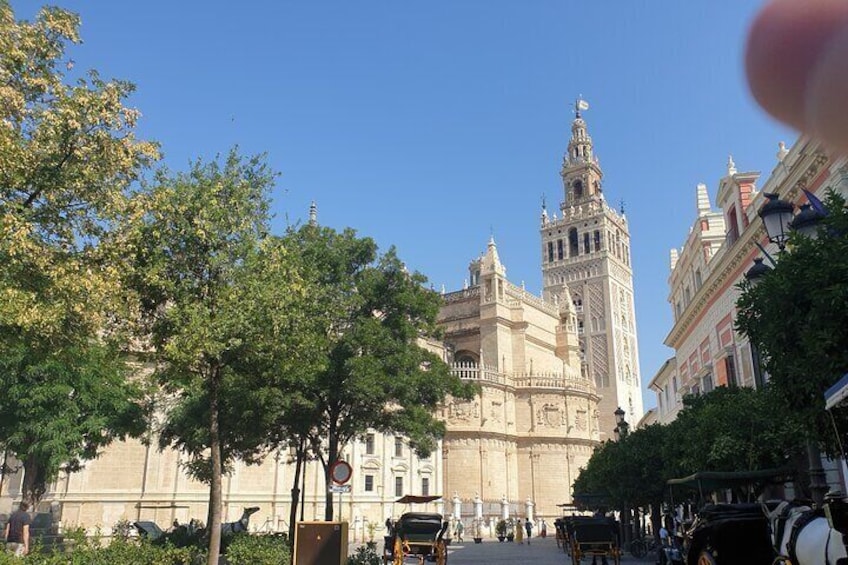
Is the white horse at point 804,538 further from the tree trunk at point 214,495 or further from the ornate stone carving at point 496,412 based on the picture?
the ornate stone carving at point 496,412

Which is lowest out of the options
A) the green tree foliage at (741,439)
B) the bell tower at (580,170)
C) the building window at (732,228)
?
the green tree foliage at (741,439)

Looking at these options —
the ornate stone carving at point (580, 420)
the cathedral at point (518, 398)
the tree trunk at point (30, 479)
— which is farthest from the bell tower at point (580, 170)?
the tree trunk at point (30, 479)

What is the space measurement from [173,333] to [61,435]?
14.0 m

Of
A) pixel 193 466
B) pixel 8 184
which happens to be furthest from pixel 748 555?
pixel 193 466

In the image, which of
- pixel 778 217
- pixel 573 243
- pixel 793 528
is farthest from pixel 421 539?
pixel 573 243

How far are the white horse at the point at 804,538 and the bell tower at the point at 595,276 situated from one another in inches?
3022

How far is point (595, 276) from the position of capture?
90062 mm

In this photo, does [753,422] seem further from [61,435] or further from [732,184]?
[61,435]

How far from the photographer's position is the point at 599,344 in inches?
3418

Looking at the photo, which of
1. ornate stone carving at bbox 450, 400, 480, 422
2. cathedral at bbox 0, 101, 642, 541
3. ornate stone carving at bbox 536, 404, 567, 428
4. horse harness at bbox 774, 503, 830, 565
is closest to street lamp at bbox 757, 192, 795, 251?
horse harness at bbox 774, 503, 830, 565

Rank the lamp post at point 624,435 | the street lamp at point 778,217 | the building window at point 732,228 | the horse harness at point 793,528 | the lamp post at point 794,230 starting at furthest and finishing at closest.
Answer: the lamp post at point 624,435, the building window at point 732,228, the street lamp at point 778,217, the lamp post at point 794,230, the horse harness at point 793,528

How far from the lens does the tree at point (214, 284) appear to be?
12555mm

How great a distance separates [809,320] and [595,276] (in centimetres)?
8498

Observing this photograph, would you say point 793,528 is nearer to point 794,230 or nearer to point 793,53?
point 794,230
